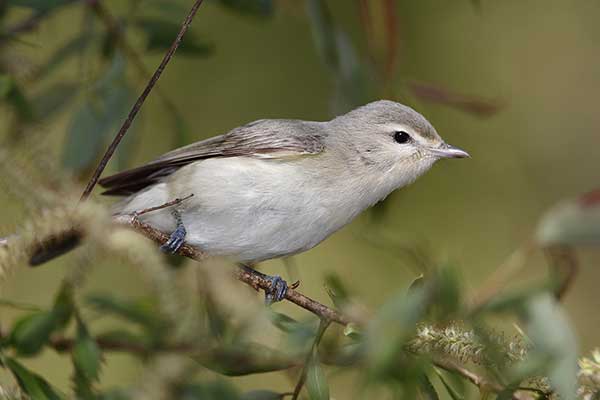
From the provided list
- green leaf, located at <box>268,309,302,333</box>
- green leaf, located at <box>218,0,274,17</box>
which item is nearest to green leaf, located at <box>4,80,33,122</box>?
green leaf, located at <box>218,0,274,17</box>

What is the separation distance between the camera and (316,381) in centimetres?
170

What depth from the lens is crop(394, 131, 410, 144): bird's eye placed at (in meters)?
3.10

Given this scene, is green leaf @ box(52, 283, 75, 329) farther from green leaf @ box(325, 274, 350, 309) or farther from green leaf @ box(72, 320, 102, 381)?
green leaf @ box(325, 274, 350, 309)

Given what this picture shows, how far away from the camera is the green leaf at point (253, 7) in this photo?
268 centimetres

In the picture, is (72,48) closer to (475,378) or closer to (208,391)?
(208,391)

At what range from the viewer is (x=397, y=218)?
439 centimetres

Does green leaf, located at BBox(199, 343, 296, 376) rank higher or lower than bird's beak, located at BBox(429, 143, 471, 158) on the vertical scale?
higher

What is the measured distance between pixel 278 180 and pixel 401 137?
1.69 feet

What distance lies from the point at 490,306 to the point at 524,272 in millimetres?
2884

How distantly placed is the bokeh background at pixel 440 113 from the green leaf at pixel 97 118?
2.51 ft

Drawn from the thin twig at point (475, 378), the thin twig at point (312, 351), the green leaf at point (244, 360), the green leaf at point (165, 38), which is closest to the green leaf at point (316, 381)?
the thin twig at point (312, 351)

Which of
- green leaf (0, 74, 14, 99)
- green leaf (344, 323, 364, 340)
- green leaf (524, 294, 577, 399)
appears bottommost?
green leaf (344, 323, 364, 340)

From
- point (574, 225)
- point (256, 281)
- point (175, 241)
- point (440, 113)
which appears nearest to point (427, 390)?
point (574, 225)

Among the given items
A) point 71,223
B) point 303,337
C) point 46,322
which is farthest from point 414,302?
point 46,322
